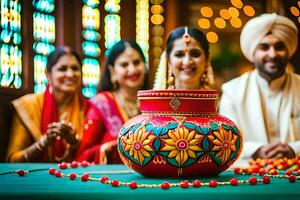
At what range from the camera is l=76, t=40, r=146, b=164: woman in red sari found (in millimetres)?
2809

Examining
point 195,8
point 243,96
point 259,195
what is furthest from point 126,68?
point 195,8

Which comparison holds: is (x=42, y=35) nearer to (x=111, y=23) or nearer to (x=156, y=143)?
(x=111, y=23)

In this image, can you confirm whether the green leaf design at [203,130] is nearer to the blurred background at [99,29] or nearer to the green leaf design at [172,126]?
the green leaf design at [172,126]

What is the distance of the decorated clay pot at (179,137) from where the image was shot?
4.58 feet

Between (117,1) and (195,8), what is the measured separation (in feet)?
2.83

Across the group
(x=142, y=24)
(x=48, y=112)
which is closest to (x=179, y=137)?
(x=48, y=112)

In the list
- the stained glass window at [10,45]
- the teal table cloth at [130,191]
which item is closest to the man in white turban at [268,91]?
the stained glass window at [10,45]

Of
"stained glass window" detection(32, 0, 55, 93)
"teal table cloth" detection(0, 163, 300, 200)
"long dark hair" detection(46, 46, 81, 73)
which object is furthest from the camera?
"stained glass window" detection(32, 0, 55, 93)

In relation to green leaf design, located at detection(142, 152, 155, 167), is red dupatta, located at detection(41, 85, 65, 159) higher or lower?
higher

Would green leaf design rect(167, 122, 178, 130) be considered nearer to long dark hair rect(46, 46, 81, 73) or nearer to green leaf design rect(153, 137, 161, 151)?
green leaf design rect(153, 137, 161, 151)

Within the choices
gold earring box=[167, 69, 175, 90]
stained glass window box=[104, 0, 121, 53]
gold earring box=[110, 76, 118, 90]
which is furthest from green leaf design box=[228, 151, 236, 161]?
stained glass window box=[104, 0, 121, 53]

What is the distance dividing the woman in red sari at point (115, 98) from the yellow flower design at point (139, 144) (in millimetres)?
1294

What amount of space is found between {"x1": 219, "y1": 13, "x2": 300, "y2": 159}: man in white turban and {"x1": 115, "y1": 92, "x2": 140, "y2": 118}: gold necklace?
43cm

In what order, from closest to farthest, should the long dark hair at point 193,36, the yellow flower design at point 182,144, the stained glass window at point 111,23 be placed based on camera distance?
the yellow flower design at point 182,144 < the long dark hair at point 193,36 < the stained glass window at point 111,23
